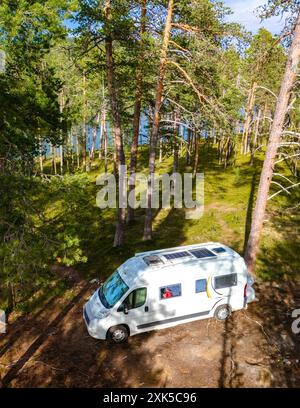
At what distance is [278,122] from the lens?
40.0 ft

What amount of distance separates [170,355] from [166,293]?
77.6 inches

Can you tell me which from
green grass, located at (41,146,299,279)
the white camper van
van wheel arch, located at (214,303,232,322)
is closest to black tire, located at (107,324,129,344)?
the white camper van

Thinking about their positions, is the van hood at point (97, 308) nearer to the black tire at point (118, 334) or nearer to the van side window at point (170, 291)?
the black tire at point (118, 334)

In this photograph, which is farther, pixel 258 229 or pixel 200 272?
pixel 258 229

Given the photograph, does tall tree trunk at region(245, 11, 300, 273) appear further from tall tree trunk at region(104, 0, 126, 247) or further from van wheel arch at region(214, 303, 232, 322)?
tall tree trunk at region(104, 0, 126, 247)

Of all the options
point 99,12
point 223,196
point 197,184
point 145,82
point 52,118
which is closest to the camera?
point 52,118

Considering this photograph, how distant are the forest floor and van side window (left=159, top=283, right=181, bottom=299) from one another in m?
1.42

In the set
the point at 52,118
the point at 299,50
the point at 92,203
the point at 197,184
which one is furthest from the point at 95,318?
the point at 197,184

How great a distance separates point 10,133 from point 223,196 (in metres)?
18.9

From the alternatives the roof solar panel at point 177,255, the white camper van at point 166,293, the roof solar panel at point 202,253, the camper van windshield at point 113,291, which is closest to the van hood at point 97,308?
the white camper van at point 166,293

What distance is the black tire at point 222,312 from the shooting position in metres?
12.1

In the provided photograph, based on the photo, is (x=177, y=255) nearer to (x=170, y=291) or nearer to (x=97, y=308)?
(x=170, y=291)

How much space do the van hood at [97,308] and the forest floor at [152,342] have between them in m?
1.10

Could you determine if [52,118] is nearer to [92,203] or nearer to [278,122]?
[278,122]
